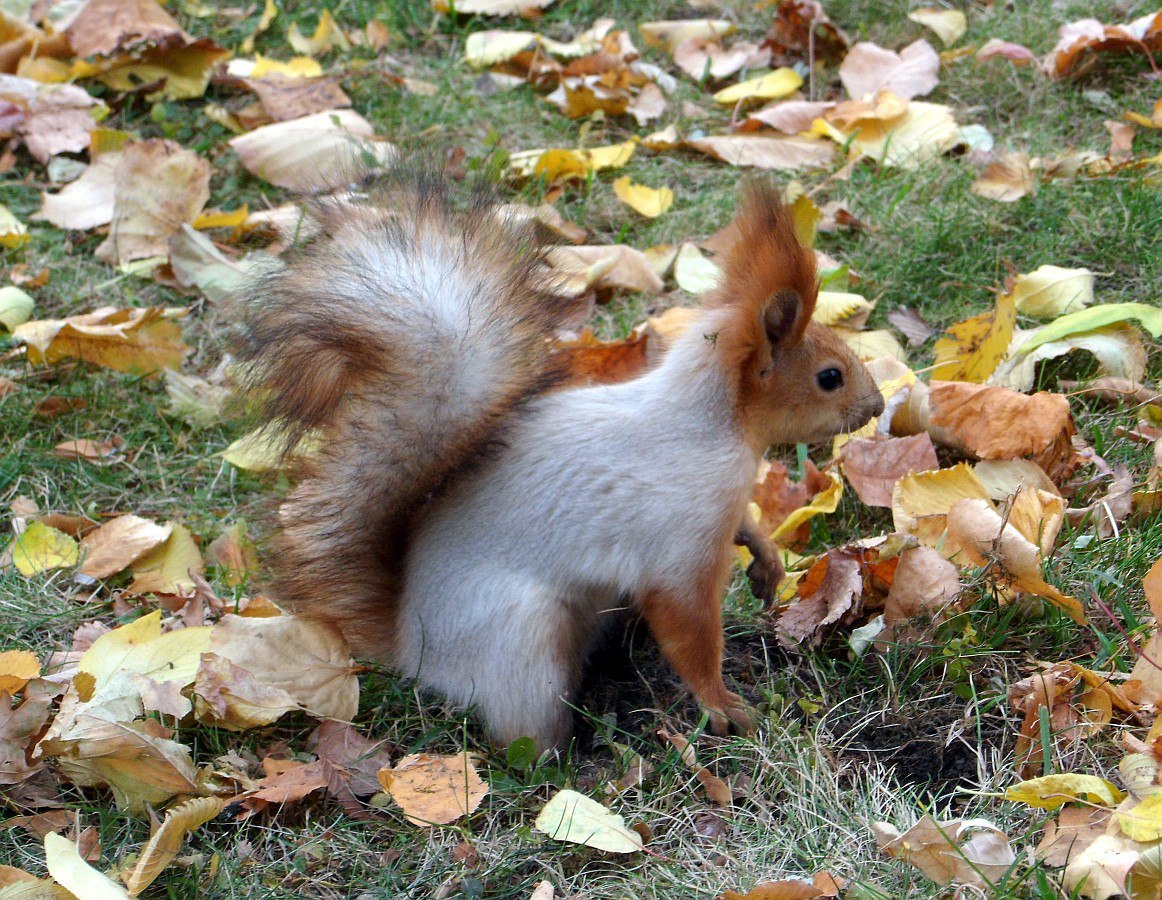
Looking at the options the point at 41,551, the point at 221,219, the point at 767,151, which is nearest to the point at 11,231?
the point at 221,219

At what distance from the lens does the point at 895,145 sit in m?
2.92

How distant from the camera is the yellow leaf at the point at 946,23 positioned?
326 cm

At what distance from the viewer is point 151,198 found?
112 inches

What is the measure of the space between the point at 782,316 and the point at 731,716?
0.58 m

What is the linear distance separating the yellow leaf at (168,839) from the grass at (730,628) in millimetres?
36

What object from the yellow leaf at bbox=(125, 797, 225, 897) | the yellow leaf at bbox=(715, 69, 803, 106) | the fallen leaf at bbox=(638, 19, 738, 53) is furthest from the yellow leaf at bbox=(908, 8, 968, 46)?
the yellow leaf at bbox=(125, 797, 225, 897)

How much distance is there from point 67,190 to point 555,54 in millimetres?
1376

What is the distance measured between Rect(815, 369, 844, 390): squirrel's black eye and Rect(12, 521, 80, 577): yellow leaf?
130 centimetres

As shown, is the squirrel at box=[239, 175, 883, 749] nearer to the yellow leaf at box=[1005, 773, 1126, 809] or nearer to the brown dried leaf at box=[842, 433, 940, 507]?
the brown dried leaf at box=[842, 433, 940, 507]

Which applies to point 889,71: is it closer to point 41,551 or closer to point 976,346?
point 976,346

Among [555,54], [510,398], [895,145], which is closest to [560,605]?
[510,398]

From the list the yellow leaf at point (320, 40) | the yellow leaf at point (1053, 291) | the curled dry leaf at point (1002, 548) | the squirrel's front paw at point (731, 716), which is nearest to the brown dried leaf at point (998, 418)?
the curled dry leaf at point (1002, 548)

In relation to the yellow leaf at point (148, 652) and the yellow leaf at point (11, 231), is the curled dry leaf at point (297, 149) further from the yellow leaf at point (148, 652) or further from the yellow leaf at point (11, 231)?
the yellow leaf at point (148, 652)

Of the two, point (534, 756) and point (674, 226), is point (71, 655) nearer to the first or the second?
point (534, 756)
